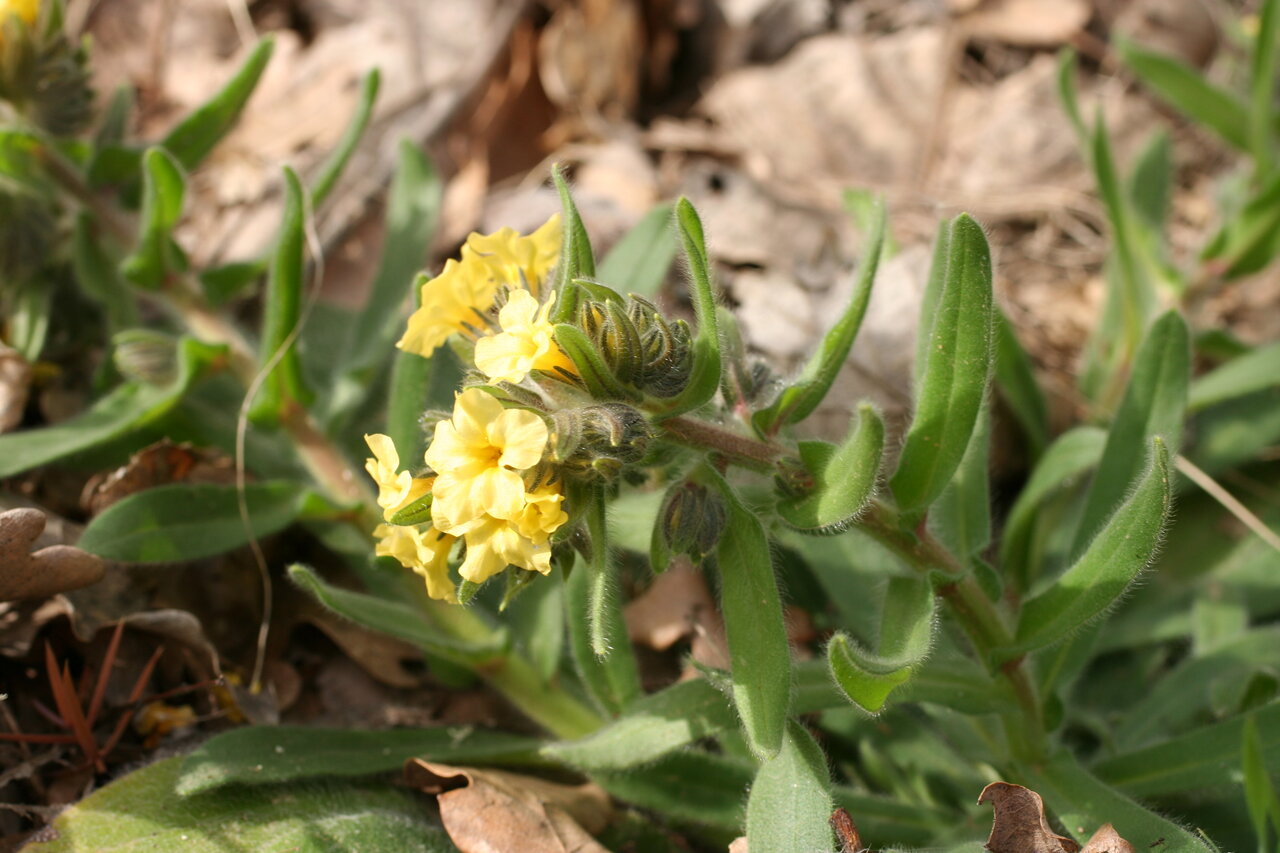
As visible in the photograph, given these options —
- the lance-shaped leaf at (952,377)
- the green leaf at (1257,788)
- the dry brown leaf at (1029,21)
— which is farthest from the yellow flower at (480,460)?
the dry brown leaf at (1029,21)

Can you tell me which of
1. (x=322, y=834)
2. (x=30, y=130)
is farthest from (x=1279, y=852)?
(x=30, y=130)

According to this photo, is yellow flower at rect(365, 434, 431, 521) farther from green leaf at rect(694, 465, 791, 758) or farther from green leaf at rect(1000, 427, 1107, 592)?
green leaf at rect(1000, 427, 1107, 592)

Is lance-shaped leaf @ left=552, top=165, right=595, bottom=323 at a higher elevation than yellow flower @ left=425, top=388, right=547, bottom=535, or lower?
higher

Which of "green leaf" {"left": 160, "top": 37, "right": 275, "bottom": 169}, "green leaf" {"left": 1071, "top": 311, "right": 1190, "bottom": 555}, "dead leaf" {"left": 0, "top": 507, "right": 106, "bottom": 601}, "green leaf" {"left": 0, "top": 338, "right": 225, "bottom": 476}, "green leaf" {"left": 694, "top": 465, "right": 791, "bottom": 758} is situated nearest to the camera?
"green leaf" {"left": 694, "top": 465, "right": 791, "bottom": 758}

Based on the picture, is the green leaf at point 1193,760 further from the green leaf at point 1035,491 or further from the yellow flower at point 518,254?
the yellow flower at point 518,254

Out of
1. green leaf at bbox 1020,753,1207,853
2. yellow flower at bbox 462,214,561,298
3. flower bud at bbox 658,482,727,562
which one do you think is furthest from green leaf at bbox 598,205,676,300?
green leaf at bbox 1020,753,1207,853

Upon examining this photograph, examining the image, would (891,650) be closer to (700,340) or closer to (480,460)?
(700,340)

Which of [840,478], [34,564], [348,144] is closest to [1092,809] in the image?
[840,478]
